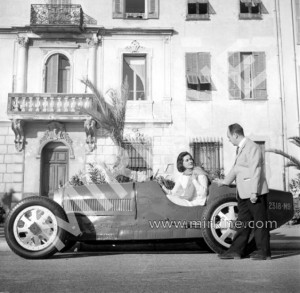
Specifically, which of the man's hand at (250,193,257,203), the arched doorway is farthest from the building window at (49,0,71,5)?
the man's hand at (250,193,257,203)

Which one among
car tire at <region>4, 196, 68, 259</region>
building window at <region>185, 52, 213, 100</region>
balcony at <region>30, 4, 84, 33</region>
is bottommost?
car tire at <region>4, 196, 68, 259</region>

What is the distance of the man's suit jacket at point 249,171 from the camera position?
454 centimetres

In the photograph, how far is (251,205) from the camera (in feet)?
15.0

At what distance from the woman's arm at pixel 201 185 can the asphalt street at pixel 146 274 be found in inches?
28.4

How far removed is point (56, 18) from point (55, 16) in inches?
3.7

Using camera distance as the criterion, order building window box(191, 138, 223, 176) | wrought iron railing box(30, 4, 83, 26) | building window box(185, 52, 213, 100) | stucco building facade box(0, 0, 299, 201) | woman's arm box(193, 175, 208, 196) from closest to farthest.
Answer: woman's arm box(193, 175, 208, 196) → stucco building facade box(0, 0, 299, 201) → building window box(191, 138, 223, 176) → wrought iron railing box(30, 4, 83, 26) → building window box(185, 52, 213, 100)

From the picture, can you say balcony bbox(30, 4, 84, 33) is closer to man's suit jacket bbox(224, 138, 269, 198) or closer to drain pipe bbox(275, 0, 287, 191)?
drain pipe bbox(275, 0, 287, 191)

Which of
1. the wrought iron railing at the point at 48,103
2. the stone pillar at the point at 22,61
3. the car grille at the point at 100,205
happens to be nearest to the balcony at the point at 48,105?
the wrought iron railing at the point at 48,103

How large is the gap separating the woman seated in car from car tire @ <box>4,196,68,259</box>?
1267 mm

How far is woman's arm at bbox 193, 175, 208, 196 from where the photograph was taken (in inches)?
199

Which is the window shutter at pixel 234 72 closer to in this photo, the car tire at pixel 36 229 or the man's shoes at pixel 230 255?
the man's shoes at pixel 230 255

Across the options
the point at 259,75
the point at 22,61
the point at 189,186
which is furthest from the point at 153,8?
the point at 189,186

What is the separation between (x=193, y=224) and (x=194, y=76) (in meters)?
12.8

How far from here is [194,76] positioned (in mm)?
17094
